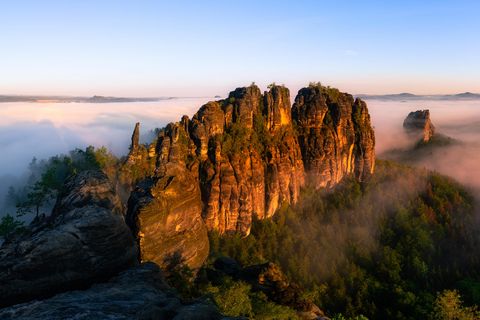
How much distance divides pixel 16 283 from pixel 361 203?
370ft

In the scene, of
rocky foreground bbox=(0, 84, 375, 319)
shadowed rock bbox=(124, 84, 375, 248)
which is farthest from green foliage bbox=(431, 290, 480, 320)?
shadowed rock bbox=(124, 84, 375, 248)

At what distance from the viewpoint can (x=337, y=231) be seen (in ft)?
351

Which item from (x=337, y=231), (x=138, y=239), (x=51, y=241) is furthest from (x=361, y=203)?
(x=51, y=241)

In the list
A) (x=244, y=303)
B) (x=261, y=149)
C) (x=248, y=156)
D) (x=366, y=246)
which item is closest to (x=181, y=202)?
(x=244, y=303)

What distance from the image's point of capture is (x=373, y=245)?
10181 cm

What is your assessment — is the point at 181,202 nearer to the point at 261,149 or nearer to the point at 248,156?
the point at 248,156

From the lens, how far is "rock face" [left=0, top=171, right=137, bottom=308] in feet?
70.3

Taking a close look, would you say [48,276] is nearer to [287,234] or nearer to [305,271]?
[305,271]

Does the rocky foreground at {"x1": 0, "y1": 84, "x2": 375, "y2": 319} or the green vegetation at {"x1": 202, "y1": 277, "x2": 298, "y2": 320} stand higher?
the rocky foreground at {"x1": 0, "y1": 84, "x2": 375, "y2": 319}

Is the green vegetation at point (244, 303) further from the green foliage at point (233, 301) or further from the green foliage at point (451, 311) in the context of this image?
the green foliage at point (451, 311)

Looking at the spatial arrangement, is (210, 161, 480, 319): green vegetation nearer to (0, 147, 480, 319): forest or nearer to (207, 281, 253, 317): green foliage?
(0, 147, 480, 319): forest

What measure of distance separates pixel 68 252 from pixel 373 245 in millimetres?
94489

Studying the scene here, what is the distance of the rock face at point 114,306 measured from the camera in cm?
1518

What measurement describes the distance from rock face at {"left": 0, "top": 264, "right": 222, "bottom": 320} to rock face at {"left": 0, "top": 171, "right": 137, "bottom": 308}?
1.56 meters
